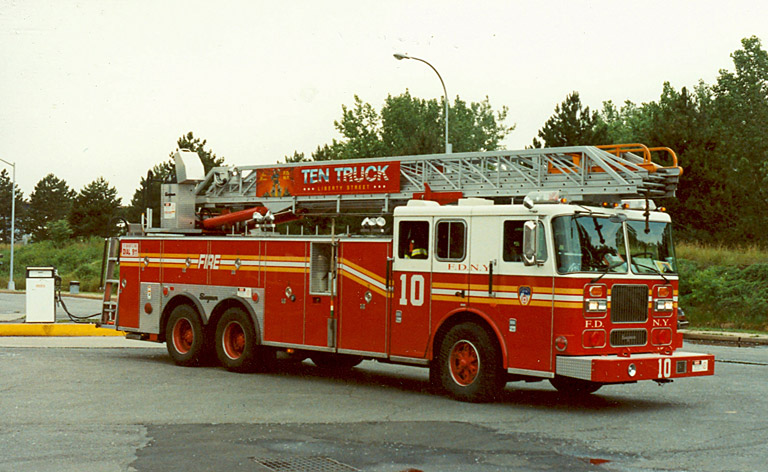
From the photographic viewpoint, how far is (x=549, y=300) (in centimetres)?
1102

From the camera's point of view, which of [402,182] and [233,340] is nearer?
[402,182]

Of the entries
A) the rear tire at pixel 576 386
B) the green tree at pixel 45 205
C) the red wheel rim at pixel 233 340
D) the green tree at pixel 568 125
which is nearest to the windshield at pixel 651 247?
the rear tire at pixel 576 386

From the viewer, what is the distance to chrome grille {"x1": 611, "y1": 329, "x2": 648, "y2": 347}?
11.2 meters

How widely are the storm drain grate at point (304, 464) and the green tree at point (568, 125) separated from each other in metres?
45.6

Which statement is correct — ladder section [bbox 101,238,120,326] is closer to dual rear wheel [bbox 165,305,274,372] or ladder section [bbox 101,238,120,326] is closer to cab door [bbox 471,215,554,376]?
dual rear wheel [bbox 165,305,274,372]

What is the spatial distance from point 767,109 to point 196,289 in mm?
68914

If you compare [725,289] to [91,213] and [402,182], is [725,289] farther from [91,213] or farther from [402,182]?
[91,213]

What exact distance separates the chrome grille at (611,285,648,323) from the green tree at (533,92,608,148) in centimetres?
4149

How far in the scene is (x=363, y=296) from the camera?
1301 centimetres

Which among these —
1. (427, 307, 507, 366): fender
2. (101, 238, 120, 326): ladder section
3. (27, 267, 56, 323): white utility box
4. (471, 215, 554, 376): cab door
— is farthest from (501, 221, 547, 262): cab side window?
(27, 267, 56, 323): white utility box

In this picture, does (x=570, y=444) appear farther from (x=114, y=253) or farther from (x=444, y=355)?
(x=114, y=253)

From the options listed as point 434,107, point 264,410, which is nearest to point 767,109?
point 434,107

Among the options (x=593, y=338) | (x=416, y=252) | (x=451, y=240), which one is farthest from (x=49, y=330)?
(x=593, y=338)

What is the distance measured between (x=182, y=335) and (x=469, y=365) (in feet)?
20.2
